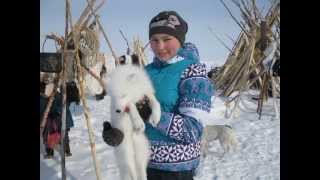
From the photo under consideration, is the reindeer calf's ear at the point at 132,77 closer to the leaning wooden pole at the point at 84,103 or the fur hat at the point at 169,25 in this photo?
the fur hat at the point at 169,25

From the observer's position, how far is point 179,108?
119 cm

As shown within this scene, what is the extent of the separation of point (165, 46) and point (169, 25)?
6 centimetres

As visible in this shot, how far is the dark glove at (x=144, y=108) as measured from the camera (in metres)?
1.20

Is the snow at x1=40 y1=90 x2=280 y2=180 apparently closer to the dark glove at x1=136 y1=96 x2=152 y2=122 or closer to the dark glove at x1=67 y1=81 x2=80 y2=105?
the dark glove at x1=67 y1=81 x2=80 y2=105

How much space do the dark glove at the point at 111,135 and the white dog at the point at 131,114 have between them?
0.01 m

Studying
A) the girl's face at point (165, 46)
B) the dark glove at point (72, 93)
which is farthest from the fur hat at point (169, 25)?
the dark glove at point (72, 93)

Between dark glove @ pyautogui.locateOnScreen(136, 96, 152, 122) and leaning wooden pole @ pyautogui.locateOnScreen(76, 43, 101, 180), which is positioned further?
leaning wooden pole @ pyautogui.locateOnScreen(76, 43, 101, 180)

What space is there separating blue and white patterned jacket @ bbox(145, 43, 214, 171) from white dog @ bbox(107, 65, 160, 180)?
0.8 inches

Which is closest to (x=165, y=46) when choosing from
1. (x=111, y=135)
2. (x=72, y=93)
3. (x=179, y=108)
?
(x=179, y=108)

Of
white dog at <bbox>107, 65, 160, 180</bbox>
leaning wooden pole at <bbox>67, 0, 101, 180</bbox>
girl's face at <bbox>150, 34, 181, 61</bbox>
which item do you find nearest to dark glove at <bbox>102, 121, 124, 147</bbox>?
white dog at <bbox>107, 65, 160, 180</bbox>

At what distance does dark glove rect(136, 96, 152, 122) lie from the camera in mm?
1201
